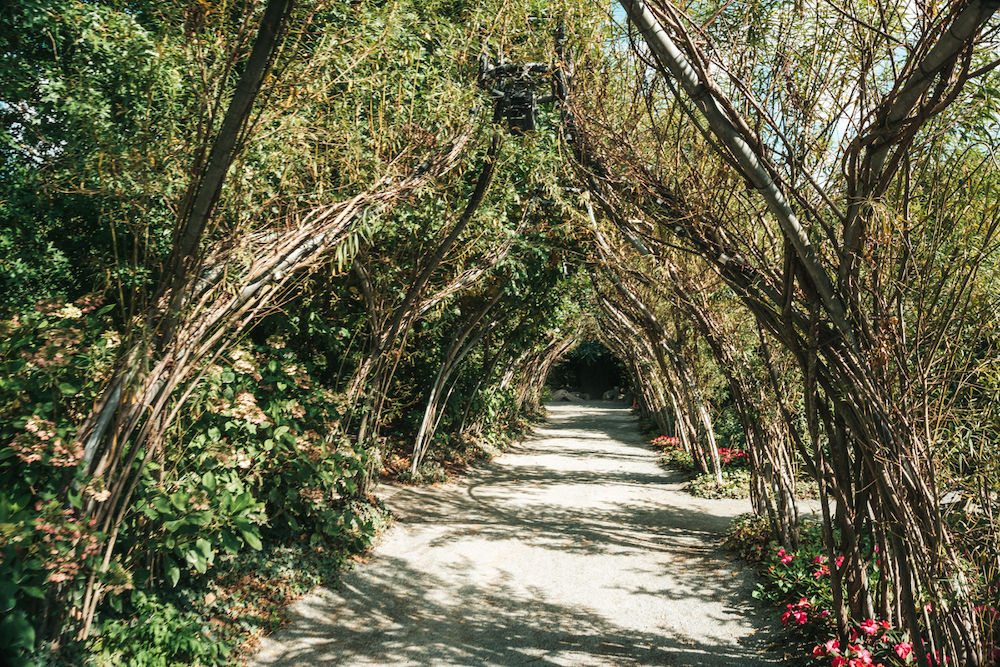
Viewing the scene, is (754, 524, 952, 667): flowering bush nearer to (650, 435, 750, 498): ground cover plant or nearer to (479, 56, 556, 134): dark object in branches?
(650, 435, 750, 498): ground cover plant

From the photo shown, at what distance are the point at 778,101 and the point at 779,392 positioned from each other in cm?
156

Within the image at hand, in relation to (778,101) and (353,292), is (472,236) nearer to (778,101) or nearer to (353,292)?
(353,292)

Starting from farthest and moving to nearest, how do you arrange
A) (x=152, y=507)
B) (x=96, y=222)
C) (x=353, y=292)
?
(x=353, y=292) < (x=96, y=222) < (x=152, y=507)

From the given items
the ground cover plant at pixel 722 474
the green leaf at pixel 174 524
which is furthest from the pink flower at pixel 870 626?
the ground cover plant at pixel 722 474

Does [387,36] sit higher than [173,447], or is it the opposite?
[387,36]

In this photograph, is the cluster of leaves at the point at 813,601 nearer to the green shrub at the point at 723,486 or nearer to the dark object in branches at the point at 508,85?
the green shrub at the point at 723,486

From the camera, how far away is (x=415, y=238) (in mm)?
5797

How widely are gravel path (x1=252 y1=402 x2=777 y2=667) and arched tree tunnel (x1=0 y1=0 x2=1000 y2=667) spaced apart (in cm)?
64

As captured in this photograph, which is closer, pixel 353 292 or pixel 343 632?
pixel 343 632

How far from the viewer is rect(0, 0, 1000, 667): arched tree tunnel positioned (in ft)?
7.36

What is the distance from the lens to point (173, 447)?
3.09m

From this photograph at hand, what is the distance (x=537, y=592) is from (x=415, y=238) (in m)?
3.11

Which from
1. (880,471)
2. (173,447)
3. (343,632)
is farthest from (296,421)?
(880,471)

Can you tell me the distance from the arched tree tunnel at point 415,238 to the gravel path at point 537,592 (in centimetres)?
64
